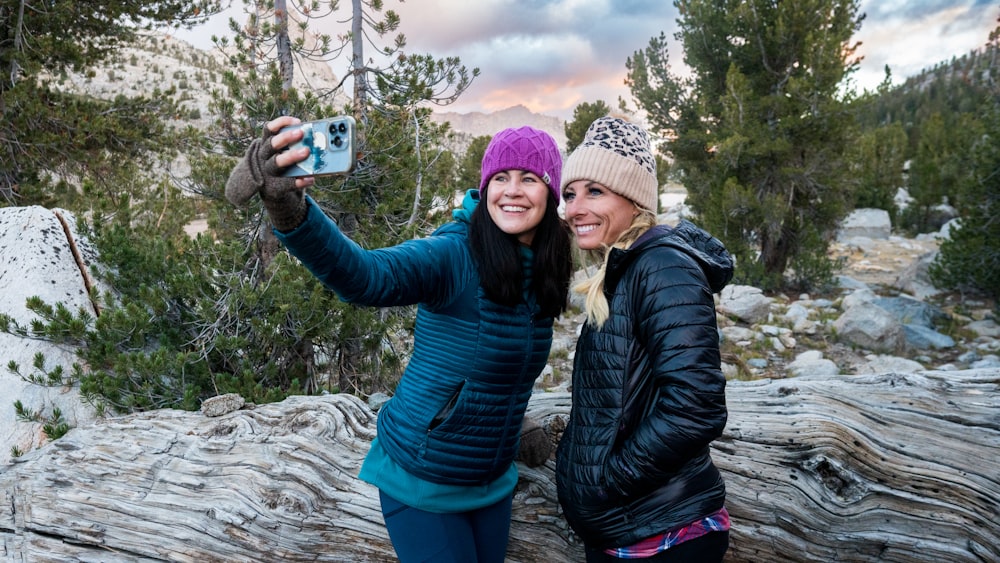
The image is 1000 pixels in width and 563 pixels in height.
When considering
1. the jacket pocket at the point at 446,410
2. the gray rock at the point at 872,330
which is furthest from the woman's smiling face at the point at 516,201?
the gray rock at the point at 872,330

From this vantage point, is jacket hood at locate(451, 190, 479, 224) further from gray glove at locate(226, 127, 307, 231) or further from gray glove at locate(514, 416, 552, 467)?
gray glove at locate(514, 416, 552, 467)

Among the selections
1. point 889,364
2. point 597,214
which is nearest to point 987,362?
point 889,364

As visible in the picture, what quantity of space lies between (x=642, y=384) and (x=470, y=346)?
1.88 ft

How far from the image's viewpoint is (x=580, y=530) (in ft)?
5.99

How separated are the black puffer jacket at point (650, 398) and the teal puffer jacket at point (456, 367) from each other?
0.24 meters

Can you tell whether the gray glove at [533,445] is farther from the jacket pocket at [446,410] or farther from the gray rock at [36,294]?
the gray rock at [36,294]

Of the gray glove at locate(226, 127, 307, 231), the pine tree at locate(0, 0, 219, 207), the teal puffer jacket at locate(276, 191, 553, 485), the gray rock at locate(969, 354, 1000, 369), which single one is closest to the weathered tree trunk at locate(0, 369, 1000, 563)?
the teal puffer jacket at locate(276, 191, 553, 485)

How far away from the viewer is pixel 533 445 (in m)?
2.85

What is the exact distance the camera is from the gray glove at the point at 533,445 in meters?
2.82

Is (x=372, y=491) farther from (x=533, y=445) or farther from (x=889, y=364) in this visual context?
(x=889, y=364)

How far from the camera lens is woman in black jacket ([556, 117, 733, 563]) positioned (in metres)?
1.53

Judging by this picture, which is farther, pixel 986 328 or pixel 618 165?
pixel 986 328

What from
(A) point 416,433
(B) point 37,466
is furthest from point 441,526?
(B) point 37,466

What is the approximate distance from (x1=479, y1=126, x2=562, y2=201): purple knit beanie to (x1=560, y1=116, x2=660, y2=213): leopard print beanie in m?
0.08
